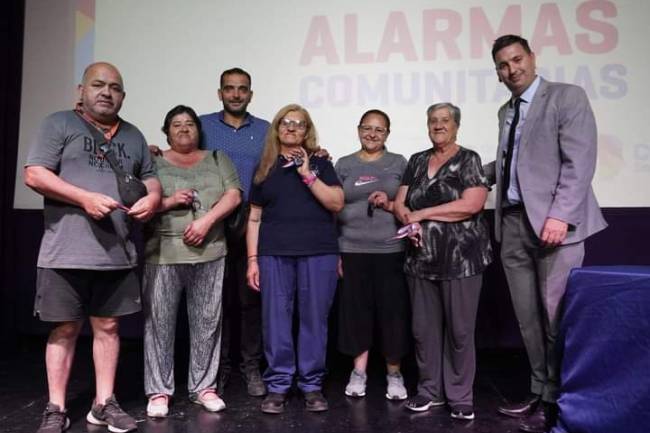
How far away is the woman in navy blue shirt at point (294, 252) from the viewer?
89.0 inches

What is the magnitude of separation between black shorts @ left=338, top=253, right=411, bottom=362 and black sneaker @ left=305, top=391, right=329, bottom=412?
0.86ft

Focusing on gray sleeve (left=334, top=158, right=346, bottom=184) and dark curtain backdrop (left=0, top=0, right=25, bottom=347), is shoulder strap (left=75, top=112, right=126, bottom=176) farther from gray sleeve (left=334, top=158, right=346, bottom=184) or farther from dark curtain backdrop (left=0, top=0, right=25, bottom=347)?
dark curtain backdrop (left=0, top=0, right=25, bottom=347)

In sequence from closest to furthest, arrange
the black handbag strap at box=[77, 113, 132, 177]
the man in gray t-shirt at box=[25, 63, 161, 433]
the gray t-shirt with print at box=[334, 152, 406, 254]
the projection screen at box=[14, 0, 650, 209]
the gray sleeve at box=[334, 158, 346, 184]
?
the man in gray t-shirt at box=[25, 63, 161, 433]
the black handbag strap at box=[77, 113, 132, 177]
the gray t-shirt with print at box=[334, 152, 406, 254]
the gray sleeve at box=[334, 158, 346, 184]
the projection screen at box=[14, 0, 650, 209]

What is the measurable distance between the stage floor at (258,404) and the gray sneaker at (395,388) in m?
0.04

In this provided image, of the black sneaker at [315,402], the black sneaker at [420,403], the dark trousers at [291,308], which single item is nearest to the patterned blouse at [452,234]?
the dark trousers at [291,308]

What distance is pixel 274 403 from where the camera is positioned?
2273mm

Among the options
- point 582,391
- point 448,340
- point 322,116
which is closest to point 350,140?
point 322,116

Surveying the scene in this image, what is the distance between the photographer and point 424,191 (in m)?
2.29

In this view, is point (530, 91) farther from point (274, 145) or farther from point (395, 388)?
point (395, 388)

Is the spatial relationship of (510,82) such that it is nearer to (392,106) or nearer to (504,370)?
(392,106)

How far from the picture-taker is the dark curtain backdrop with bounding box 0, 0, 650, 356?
313cm

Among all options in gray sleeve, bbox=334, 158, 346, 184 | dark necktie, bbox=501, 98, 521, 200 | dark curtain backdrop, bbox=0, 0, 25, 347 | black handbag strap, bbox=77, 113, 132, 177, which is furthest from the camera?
dark curtain backdrop, bbox=0, 0, 25, 347

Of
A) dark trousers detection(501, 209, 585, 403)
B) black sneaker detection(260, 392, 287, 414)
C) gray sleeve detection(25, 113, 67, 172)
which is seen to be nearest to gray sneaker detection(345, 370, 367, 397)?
black sneaker detection(260, 392, 287, 414)

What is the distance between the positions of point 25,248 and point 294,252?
7.84 feet
